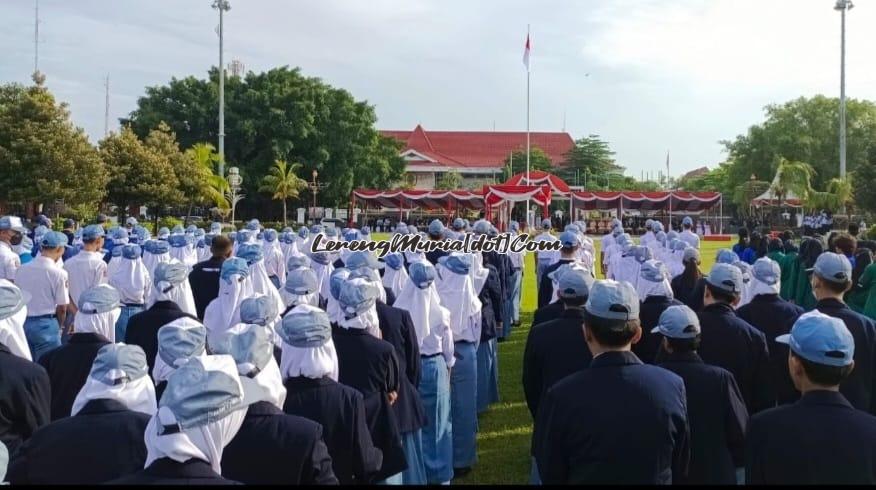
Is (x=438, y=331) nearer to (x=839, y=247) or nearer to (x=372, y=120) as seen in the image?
(x=839, y=247)

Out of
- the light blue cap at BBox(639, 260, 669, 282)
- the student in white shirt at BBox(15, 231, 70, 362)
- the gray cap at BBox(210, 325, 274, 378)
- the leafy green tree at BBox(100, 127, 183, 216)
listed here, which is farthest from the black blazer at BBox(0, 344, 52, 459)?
the leafy green tree at BBox(100, 127, 183, 216)

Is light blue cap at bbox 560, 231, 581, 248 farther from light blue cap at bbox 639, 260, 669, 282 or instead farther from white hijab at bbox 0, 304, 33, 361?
white hijab at bbox 0, 304, 33, 361

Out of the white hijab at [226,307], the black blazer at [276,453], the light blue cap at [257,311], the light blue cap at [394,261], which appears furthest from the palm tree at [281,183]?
the black blazer at [276,453]

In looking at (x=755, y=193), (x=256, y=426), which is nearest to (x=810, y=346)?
(x=256, y=426)

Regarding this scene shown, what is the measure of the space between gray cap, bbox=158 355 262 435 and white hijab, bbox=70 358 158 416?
0.90 m

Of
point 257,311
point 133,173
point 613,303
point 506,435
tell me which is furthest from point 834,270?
point 133,173

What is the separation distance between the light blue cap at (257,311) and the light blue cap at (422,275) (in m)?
1.72

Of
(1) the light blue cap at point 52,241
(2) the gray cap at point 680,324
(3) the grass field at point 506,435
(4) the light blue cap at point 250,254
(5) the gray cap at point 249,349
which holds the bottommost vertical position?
(3) the grass field at point 506,435

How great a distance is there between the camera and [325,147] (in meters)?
52.1

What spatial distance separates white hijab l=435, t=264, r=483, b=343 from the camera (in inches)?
291

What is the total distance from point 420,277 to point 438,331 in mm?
471

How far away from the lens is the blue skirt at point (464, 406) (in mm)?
6918

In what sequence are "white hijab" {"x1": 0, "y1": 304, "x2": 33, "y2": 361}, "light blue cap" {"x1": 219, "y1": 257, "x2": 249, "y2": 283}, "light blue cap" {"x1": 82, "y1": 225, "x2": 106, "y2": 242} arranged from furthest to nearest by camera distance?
"light blue cap" {"x1": 82, "y1": 225, "x2": 106, "y2": 242} < "light blue cap" {"x1": 219, "y1": 257, "x2": 249, "y2": 283} < "white hijab" {"x1": 0, "y1": 304, "x2": 33, "y2": 361}

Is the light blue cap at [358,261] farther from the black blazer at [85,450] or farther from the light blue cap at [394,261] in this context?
the black blazer at [85,450]
